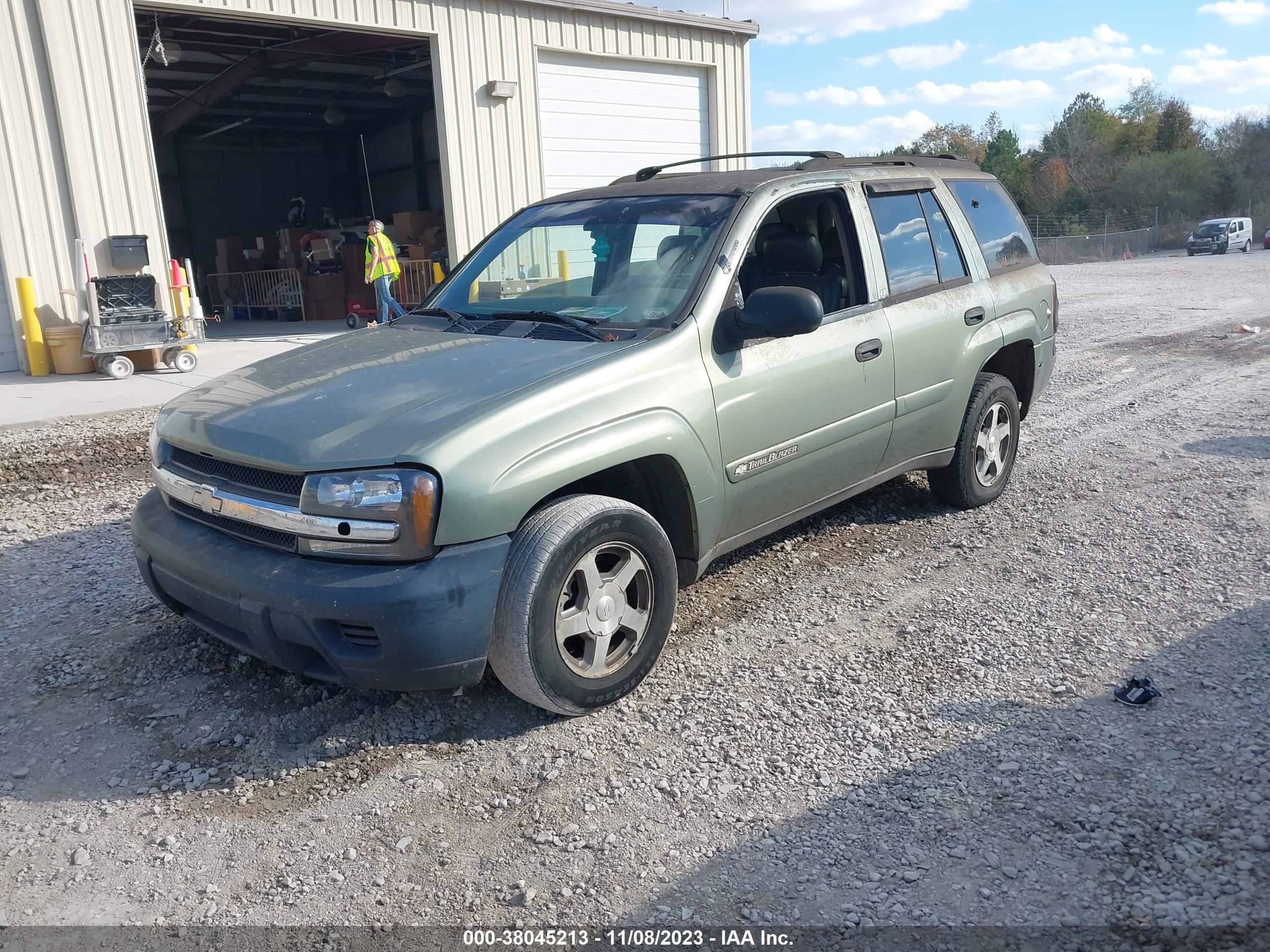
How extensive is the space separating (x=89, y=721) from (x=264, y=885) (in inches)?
52.2

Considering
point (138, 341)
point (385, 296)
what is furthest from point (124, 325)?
point (385, 296)

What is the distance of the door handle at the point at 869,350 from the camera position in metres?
4.60

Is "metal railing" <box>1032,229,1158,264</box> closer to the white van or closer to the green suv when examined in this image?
the white van

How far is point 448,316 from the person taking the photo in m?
4.57

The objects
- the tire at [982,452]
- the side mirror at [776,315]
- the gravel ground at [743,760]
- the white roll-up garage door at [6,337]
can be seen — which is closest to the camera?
the gravel ground at [743,760]

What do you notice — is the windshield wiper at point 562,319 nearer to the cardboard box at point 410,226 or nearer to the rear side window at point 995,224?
the rear side window at point 995,224

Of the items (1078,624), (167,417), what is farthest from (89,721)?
(1078,624)

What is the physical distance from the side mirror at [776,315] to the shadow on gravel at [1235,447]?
4.41m

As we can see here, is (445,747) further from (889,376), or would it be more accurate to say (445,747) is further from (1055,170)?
(1055,170)

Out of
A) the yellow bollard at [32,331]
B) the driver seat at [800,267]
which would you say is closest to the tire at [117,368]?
the yellow bollard at [32,331]

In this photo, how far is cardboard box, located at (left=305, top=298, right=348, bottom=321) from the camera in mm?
20672

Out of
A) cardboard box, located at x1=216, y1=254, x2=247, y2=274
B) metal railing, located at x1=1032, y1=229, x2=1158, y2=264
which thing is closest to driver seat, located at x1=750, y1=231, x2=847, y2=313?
cardboard box, located at x1=216, y1=254, x2=247, y2=274

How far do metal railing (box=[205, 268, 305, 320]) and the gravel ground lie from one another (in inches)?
644

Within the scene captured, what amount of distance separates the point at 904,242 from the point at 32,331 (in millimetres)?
9797
